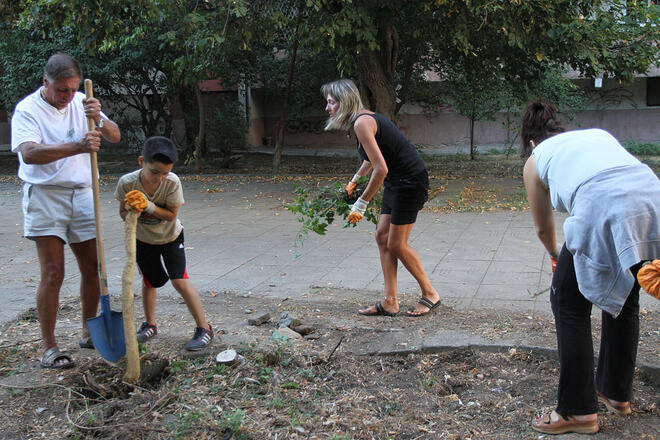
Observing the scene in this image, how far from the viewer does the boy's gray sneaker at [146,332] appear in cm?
423

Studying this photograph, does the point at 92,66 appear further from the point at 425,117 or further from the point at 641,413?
the point at 641,413

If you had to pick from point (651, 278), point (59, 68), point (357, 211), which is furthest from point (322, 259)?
point (651, 278)

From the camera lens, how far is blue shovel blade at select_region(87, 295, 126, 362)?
11.9ft

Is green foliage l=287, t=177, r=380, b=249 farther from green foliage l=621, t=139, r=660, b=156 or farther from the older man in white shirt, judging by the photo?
green foliage l=621, t=139, r=660, b=156

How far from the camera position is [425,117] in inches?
996

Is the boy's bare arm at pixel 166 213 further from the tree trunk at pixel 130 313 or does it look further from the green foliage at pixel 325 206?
the green foliage at pixel 325 206

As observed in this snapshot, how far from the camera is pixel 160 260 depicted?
13.6 feet

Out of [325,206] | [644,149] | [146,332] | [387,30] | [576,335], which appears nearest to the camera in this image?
[576,335]

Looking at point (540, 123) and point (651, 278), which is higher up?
point (540, 123)

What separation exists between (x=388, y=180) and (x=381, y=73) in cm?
730

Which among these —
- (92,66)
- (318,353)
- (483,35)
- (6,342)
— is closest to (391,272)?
(318,353)

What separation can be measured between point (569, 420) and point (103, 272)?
2.69 m

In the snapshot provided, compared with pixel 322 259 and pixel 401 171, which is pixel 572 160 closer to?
pixel 401 171

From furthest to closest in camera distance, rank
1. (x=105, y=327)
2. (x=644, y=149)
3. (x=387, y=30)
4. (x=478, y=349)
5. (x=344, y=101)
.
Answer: (x=644, y=149), (x=387, y=30), (x=344, y=101), (x=478, y=349), (x=105, y=327)
